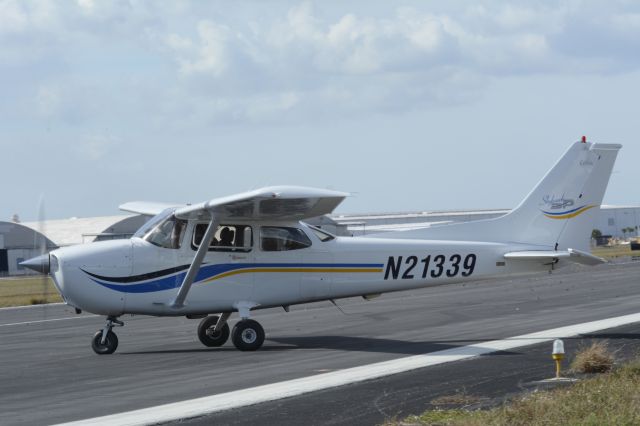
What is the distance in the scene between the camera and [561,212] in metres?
18.9

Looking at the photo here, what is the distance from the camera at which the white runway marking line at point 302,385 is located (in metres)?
10.3

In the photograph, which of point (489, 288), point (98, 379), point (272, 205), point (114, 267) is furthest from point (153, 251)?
point (489, 288)

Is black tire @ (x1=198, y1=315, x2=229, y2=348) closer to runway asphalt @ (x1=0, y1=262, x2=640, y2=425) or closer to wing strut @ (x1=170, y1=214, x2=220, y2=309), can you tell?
runway asphalt @ (x1=0, y1=262, x2=640, y2=425)

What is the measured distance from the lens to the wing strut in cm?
1656

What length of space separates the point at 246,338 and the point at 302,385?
455 centimetres

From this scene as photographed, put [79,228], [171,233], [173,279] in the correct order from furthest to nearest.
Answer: [79,228] → [171,233] → [173,279]

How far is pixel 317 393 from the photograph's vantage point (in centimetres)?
1151

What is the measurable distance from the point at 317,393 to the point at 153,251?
6330mm

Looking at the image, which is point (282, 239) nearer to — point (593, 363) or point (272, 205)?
point (272, 205)

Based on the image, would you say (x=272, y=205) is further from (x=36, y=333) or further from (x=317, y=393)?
(x=36, y=333)

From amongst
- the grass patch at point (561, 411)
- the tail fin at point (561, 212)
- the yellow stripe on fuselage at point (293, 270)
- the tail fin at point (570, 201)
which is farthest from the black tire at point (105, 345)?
the grass patch at point (561, 411)

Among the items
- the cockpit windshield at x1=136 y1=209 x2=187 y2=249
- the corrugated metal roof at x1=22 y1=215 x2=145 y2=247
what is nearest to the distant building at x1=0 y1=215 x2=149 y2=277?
the corrugated metal roof at x1=22 y1=215 x2=145 y2=247

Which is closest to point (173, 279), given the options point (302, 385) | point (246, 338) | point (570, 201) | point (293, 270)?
point (246, 338)

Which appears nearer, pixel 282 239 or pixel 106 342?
pixel 106 342
